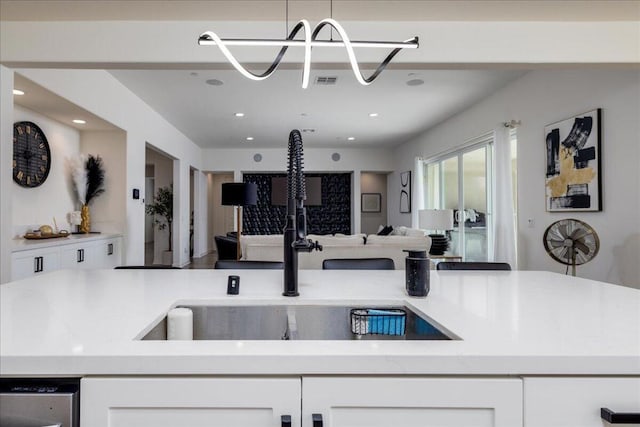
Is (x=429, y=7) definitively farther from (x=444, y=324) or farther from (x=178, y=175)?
(x=178, y=175)

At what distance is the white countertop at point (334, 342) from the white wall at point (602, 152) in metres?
2.44

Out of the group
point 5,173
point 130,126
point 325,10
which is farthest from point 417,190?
point 5,173

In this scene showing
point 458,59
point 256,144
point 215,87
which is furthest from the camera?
point 256,144

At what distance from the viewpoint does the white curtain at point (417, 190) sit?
783 centimetres

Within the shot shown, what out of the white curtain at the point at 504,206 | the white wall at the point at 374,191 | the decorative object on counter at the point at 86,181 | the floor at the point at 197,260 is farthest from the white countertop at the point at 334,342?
the white wall at the point at 374,191

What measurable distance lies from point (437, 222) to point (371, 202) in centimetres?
549

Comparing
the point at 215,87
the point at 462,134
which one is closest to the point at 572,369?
the point at 215,87

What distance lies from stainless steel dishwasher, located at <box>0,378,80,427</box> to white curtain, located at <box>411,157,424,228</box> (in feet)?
24.7

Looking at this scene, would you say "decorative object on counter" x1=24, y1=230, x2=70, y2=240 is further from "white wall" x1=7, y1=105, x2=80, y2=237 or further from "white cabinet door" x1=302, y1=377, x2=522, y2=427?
"white cabinet door" x1=302, y1=377, x2=522, y2=427

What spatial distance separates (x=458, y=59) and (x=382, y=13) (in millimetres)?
689

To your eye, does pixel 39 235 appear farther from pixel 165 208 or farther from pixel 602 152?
pixel 602 152

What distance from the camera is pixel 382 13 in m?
2.79

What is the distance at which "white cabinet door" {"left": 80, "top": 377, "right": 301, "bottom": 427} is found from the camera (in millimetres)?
722

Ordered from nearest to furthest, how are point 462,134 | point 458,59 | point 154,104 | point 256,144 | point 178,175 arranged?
point 458,59
point 154,104
point 462,134
point 178,175
point 256,144
